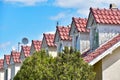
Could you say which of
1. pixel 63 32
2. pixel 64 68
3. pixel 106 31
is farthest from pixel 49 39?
pixel 64 68

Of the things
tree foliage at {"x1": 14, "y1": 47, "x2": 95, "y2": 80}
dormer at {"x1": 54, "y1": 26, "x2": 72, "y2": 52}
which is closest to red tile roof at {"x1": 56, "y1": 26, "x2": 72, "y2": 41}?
dormer at {"x1": 54, "y1": 26, "x2": 72, "y2": 52}

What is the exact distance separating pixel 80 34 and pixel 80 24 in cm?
84

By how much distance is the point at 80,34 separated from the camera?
29266 mm

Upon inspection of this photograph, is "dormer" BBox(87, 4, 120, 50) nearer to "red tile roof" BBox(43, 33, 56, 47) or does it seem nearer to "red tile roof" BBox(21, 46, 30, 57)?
"red tile roof" BBox(43, 33, 56, 47)

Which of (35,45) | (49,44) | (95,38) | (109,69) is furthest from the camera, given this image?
(35,45)

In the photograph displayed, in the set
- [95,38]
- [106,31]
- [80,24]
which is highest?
[80,24]

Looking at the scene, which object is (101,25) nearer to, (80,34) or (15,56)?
(80,34)

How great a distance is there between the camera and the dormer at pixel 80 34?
29.3 meters

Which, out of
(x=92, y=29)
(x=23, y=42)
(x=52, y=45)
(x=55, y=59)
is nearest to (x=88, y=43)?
(x=92, y=29)

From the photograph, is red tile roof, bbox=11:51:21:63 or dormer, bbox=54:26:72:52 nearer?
dormer, bbox=54:26:72:52

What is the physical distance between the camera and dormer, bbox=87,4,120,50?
27053 mm

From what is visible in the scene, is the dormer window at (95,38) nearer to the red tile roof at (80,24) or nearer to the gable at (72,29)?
the red tile roof at (80,24)

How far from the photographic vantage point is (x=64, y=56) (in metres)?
22.1

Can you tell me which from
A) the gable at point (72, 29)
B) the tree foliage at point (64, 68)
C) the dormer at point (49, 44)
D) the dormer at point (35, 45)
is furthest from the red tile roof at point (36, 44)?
the tree foliage at point (64, 68)
